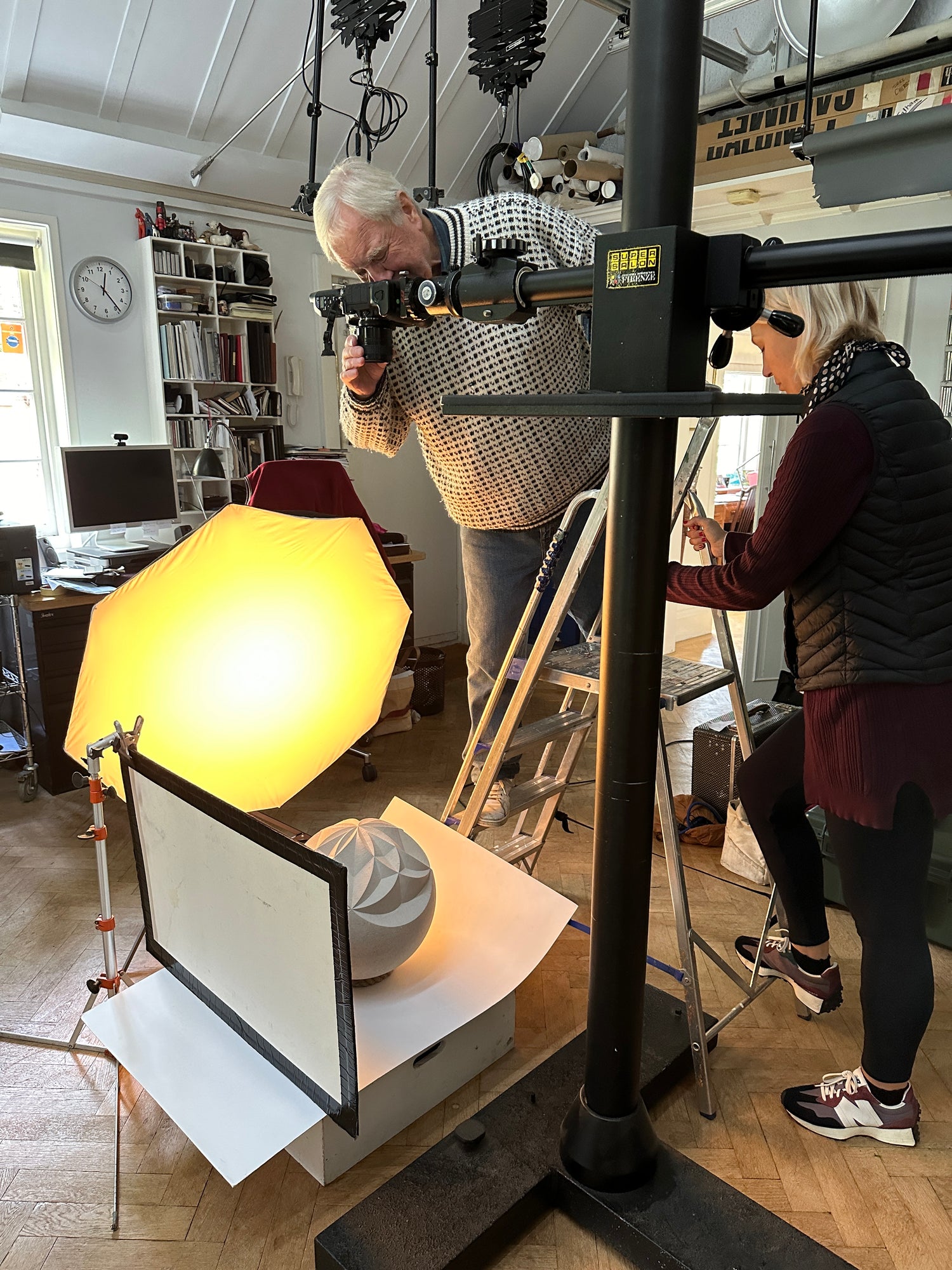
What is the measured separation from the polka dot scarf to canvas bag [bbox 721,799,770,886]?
147 cm

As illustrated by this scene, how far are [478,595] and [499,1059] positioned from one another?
1.00m

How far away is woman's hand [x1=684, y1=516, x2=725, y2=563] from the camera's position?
1.67 meters

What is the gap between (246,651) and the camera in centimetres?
139

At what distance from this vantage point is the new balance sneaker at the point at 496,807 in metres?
1.88

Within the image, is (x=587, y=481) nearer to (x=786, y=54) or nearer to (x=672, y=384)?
(x=672, y=384)

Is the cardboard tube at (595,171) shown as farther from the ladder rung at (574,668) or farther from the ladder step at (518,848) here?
the ladder step at (518,848)

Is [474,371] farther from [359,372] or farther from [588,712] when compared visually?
[588,712]

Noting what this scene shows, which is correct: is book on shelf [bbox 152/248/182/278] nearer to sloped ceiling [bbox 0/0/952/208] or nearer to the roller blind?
sloped ceiling [bbox 0/0/952/208]

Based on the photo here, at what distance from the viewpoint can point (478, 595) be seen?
6.43 ft

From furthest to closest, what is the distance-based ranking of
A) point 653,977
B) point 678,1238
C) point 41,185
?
1. point 41,185
2. point 653,977
3. point 678,1238

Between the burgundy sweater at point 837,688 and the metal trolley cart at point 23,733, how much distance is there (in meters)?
2.74

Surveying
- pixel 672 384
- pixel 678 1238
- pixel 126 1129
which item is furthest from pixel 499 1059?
pixel 672 384

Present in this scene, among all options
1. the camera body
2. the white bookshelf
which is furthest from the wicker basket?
the camera body

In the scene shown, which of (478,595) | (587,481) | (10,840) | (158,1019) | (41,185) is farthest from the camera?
(41,185)
